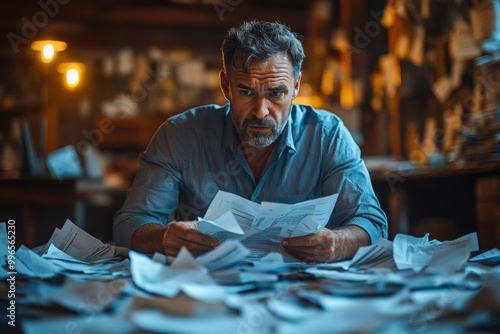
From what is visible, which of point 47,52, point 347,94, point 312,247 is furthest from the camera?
point 347,94

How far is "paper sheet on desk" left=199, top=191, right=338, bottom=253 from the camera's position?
140cm

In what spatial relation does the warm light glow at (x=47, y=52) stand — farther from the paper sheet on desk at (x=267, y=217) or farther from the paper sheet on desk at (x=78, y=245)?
the paper sheet on desk at (x=267, y=217)

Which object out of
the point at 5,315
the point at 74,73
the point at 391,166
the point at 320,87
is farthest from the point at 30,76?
the point at 5,315

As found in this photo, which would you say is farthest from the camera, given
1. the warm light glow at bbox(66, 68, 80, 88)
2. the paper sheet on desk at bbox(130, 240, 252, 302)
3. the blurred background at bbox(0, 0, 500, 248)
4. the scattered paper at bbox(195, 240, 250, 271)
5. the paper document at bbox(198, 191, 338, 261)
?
the warm light glow at bbox(66, 68, 80, 88)

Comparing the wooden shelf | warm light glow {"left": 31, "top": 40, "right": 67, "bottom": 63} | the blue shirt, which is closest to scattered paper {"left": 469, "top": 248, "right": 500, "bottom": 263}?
the blue shirt

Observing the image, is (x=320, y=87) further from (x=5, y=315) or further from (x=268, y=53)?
(x=5, y=315)

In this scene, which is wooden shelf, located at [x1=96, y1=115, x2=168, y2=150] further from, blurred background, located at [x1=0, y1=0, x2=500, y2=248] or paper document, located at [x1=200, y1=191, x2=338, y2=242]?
paper document, located at [x1=200, y1=191, x2=338, y2=242]

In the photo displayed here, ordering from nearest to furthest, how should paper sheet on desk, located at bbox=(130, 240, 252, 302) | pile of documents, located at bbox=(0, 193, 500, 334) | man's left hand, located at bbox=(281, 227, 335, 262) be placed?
pile of documents, located at bbox=(0, 193, 500, 334) < paper sheet on desk, located at bbox=(130, 240, 252, 302) < man's left hand, located at bbox=(281, 227, 335, 262)

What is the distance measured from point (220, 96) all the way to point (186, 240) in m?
7.75

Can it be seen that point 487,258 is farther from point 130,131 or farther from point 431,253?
point 130,131

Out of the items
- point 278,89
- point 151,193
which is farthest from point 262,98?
point 151,193

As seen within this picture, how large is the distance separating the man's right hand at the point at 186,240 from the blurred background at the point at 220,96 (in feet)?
5.28

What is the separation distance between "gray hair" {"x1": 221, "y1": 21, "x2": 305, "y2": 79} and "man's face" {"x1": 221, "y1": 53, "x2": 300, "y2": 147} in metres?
0.02

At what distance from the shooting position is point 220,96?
9.18m
